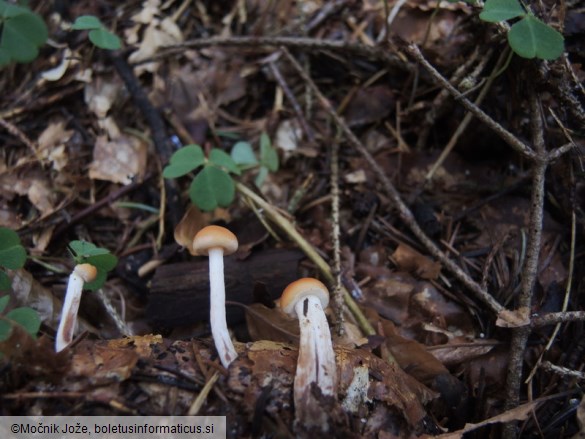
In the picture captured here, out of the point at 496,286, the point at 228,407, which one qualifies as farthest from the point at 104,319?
the point at 496,286

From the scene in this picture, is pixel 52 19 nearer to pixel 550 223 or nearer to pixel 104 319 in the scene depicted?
pixel 104 319

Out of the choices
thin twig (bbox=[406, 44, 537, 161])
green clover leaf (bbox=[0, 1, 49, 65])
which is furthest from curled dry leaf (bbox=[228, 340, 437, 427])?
green clover leaf (bbox=[0, 1, 49, 65])

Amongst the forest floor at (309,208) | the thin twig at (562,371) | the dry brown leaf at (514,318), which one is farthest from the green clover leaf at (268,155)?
the thin twig at (562,371)

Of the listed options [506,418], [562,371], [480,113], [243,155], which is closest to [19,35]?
[243,155]

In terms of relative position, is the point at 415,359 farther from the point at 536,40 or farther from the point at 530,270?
the point at 536,40

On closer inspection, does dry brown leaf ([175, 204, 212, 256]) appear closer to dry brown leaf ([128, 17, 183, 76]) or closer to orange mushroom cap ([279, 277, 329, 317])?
orange mushroom cap ([279, 277, 329, 317])
